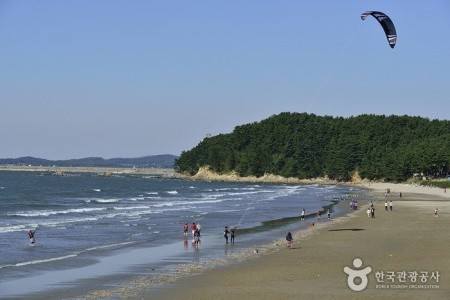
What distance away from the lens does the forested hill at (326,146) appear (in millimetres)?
143625

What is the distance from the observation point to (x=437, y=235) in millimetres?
35000

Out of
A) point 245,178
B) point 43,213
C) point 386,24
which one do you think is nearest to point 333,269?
point 386,24

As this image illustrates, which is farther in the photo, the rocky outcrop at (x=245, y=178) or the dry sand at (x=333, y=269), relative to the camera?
the rocky outcrop at (x=245, y=178)

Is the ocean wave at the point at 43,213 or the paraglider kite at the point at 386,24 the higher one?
the paraglider kite at the point at 386,24

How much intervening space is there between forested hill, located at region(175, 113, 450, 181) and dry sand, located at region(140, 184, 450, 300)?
89557 millimetres

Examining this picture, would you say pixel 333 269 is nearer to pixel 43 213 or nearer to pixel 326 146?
pixel 43 213

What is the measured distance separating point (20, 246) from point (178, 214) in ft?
74.7

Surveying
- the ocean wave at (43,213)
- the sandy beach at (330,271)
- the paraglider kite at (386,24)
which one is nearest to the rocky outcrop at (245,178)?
the ocean wave at (43,213)

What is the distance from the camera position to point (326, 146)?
171m

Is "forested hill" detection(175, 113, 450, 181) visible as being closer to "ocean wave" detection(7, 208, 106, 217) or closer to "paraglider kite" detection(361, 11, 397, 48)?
"ocean wave" detection(7, 208, 106, 217)

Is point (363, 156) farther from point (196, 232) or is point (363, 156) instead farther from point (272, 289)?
point (272, 289)

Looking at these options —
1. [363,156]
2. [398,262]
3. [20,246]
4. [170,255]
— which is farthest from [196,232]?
[363,156]

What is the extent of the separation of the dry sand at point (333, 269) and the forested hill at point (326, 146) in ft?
294

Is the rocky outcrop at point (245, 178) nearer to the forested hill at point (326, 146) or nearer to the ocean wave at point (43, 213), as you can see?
the forested hill at point (326, 146)
